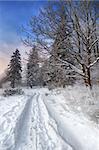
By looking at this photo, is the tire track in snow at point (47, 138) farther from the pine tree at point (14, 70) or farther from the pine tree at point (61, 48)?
the pine tree at point (14, 70)

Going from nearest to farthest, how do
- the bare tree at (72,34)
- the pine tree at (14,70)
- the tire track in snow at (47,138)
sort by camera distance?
the tire track in snow at (47,138) → the bare tree at (72,34) → the pine tree at (14,70)

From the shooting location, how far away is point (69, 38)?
13.9 metres

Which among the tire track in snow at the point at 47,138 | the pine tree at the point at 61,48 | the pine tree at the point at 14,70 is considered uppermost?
the pine tree at the point at 14,70

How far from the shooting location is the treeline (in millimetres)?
13422

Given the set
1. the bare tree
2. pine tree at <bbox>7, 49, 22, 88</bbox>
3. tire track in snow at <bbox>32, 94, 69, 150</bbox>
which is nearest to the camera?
tire track in snow at <bbox>32, 94, 69, 150</bbox>

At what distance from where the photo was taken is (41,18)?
1417cm

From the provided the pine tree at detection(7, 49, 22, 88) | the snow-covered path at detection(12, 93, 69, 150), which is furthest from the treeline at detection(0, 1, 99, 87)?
the pine tree at detection(7, 49, 22, 88)

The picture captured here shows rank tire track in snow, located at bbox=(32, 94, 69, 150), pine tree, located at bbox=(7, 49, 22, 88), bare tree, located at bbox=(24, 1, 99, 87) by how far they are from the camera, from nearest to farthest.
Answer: tire track in snow, located at bbox=(32, 94, 69, 150) < bare tree, located at bbox=(24, 1, 99, 87) < pine tree, located at bbox=(7, 49, 22, 88)

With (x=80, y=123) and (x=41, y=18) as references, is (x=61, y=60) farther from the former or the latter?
(x=80, y=123)

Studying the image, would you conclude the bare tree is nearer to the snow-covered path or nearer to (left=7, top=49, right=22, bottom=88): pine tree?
the snow-covered path

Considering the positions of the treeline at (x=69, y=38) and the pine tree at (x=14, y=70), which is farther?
the pine tree at (x=14, y=70)

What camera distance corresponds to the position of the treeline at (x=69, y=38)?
13.4 metres

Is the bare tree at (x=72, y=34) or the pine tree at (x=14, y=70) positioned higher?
the pine tree at (x=14, y=70)

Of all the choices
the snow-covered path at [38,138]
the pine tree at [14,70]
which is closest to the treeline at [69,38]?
the snow-covered path at [38,138]
